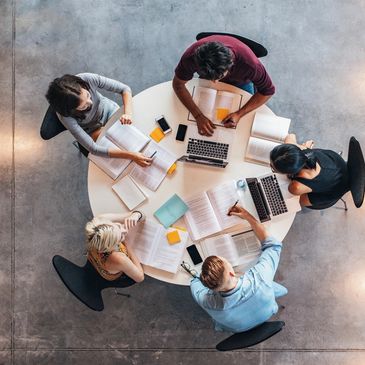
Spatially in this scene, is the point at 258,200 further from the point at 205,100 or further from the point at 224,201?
the point at 205,100

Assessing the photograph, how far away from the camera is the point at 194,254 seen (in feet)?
8.96

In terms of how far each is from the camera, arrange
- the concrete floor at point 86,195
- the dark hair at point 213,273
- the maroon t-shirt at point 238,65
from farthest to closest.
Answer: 1. the concrete floor at point 86,195
2. the maroon t-shirt at point 238,65
3. the dark hair at point 213,273

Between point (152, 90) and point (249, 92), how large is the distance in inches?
26.0

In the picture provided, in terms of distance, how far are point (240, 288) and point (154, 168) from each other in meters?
0.91

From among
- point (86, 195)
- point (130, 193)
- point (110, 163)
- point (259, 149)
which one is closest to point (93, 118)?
point (110, 163)

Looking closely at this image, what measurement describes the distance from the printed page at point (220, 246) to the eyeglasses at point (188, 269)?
0.39 ft

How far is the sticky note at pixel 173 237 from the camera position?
2732mm

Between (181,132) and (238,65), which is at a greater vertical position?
(238,65)

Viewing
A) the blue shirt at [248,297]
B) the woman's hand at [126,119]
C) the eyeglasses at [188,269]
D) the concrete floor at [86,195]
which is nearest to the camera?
the blue shirt at [248,297]

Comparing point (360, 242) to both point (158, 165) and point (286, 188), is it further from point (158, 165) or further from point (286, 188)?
point (158, 165)

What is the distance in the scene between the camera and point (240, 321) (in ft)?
8.38

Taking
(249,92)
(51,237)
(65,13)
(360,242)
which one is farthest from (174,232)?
(65,13)

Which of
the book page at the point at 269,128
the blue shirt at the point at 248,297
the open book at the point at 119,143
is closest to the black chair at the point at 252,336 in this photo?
the blue shirt at the point at 248,297

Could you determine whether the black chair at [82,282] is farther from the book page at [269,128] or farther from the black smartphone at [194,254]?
the book page at [269,128]
